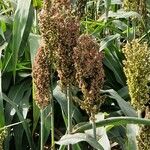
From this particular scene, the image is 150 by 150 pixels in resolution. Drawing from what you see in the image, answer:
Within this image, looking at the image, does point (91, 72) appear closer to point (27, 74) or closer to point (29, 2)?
point (29, 2)

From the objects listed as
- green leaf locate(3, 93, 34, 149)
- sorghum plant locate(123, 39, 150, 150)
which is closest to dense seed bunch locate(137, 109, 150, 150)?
sorghum plant locate(123, 39, 150, 150)

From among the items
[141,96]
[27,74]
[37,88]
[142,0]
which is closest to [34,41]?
[27,74]

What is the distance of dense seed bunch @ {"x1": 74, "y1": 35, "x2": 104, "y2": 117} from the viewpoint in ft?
4.75

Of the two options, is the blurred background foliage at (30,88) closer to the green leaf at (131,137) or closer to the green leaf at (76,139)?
the green leaf at (131,137)

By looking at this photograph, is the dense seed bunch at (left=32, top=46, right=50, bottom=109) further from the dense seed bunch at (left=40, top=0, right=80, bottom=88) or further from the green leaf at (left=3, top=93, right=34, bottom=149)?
the green leaf at (left=3, top=93, right=34, bottom=149)

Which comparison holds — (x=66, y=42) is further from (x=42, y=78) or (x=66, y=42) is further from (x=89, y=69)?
(x=42, y=78)

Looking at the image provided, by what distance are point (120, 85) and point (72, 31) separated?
1.53 m

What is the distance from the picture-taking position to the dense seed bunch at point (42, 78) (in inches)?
64.3

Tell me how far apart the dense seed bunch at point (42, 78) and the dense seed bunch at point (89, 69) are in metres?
0.17

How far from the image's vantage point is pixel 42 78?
1.63 metres

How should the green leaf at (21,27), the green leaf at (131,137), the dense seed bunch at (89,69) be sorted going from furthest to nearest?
1. the green leaf at (21,27)
2. the green leaf at (131,137)
3. the dense seed bunch at (89,69)

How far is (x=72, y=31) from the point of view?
57.3 inches

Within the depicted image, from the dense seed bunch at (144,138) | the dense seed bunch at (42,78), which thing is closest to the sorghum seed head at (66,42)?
the dense seed bunch at (42,78)

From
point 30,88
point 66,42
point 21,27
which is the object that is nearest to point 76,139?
point 66,42
